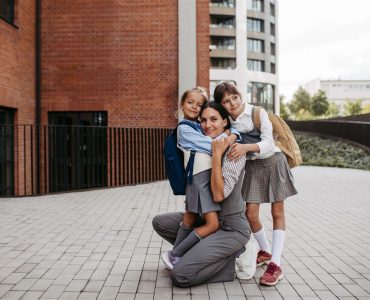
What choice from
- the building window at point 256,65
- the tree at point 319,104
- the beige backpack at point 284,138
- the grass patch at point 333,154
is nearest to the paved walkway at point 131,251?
the beige backpack at point 284,138

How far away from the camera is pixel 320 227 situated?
21.1ft

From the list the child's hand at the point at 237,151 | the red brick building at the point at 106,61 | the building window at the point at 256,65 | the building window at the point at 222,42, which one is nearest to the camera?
the child's hand at the point at 237,151

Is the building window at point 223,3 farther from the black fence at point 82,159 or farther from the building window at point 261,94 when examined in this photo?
the black fence at point 82,159

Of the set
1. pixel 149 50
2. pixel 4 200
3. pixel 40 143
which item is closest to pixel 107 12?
pixel 149 50

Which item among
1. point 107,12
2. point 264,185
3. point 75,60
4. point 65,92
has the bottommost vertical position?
point 264,185

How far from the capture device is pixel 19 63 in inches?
445

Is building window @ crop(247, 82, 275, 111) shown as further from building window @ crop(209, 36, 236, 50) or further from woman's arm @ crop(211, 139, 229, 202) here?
woman's arm @ crop(211, 139, 229, 202)

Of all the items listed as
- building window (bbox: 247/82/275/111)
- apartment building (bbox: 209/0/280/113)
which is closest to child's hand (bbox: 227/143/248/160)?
apartment building (bbox: 209/0/280/113)

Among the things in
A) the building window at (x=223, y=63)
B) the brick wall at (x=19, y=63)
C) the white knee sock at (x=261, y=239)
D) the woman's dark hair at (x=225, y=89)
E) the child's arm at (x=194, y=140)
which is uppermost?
the building window at (x=223, y=63)

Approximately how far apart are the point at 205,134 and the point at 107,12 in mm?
9643

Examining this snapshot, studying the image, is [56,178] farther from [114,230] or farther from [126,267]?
[126,267]

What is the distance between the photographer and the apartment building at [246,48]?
58.8 meters

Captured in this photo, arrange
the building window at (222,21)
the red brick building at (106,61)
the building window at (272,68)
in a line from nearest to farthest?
the red brick building at (106,61) < the building window at (222,21) < the building window at (272,68)

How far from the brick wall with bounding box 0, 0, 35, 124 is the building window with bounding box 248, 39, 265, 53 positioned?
55749 mm
